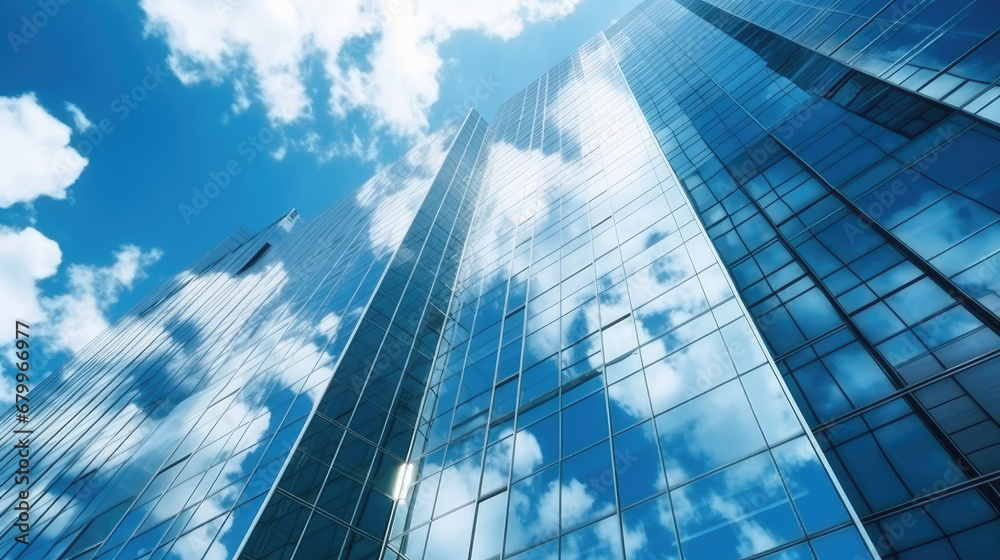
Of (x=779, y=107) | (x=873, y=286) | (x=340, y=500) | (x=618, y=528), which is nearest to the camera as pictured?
(x=618, y=528)

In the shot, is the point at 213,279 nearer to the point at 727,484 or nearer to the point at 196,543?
the point at 196,543

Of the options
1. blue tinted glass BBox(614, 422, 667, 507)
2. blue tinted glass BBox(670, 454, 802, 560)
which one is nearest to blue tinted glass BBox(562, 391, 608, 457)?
blue tinted glass BBox(614, 422, 667, 507)

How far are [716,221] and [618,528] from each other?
15.3 m

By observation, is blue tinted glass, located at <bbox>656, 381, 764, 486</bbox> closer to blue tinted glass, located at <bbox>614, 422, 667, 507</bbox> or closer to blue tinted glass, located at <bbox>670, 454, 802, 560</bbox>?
blue tinted glass, located at <bbox>614, 422, 667, 507</bbox>

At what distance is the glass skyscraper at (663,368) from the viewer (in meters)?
10.6

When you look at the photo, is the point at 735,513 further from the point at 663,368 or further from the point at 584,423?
the point at 584,423

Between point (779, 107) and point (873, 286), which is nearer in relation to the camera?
point (873, 286)

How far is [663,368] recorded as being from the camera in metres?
14.3

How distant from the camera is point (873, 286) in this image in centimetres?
1420

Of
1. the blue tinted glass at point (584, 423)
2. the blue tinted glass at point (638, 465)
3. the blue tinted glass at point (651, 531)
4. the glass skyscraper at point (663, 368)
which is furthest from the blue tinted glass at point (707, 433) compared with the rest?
the blue tinted glass at point (584, 423)

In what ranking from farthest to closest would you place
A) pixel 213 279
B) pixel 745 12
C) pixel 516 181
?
pixel 213 279, pixel 745 12, pixel 516 181

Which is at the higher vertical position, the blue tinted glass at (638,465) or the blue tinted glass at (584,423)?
the blue tinted glass at (638,465)

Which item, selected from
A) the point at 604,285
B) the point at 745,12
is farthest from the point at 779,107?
the point at 745,12

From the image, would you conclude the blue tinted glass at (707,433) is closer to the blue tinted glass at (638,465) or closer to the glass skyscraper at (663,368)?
the glass skyscraper at (663,368)
